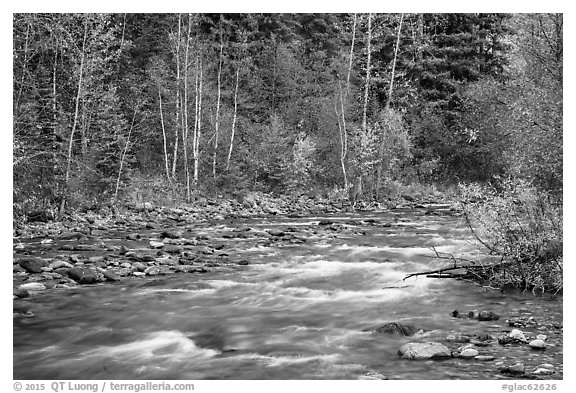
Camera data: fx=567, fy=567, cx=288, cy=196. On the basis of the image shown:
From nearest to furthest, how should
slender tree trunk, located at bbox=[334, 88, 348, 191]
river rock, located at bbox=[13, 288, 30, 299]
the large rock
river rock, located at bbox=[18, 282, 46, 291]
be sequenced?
river rock, located at bbox=[13, 288, 30, 299] < river rock, located at bbox=[18, 282, 46, 291] < the large rock < slender tree trunk, located at bbox=[334, 88, 348, 191]

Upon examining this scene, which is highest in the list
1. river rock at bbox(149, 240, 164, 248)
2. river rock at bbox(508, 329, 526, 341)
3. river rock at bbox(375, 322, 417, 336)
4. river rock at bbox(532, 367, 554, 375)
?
river rock at bbox(508, 329, 526, 341)

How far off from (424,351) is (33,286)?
5504 millimetres

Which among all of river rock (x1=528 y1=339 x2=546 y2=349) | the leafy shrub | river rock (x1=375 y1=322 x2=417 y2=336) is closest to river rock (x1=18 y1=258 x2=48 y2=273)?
river rock (x1=375 y1=322 x2=417 y2=336)

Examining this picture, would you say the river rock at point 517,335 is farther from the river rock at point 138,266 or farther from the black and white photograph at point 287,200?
the river rock at point 138,266

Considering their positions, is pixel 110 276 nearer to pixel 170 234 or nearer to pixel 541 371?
pixel 170 234

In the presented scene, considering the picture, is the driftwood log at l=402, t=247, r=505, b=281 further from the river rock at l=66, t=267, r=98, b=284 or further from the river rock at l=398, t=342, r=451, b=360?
the river rock at l=66, t=267, r=98, b=284

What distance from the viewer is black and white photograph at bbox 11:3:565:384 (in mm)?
6156

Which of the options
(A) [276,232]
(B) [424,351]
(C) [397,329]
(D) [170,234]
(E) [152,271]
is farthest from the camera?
(A) [276,232]

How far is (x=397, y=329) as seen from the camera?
21.6ft

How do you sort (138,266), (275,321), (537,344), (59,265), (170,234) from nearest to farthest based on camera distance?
(537,344)
(275,321)
(59,265)
(138,266)
(170,234)

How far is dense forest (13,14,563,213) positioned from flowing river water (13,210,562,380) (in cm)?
199

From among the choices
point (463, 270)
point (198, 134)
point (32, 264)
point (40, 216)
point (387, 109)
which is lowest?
point (32, 264)

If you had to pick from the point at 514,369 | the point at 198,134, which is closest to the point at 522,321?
the point at 514,369
